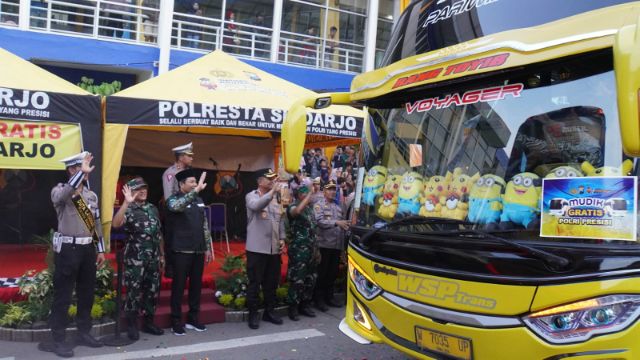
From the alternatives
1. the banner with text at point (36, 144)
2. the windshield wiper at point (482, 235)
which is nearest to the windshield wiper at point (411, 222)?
the windshield wiper at point (482, 235)

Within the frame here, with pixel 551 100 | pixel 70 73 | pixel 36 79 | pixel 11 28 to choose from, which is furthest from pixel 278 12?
pixel 551 100

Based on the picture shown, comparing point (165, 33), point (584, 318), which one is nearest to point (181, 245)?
point (584, 318)

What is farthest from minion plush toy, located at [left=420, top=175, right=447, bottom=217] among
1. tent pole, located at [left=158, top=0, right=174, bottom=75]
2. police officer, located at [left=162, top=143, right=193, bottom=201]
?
tent pole, located at [left=158, top=0, right=174, bottom=75]

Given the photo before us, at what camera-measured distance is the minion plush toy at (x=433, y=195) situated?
3547 mm

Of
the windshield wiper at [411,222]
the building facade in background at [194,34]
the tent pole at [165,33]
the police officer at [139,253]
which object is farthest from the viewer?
the tent pole at [165,33]

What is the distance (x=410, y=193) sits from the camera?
3.79 m

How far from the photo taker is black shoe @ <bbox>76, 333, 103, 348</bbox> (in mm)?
5449

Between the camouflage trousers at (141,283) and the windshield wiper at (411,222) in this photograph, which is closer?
the windshield wiper at (411,222)

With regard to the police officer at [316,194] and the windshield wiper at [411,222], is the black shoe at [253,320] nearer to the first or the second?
the police officer at [316,194]

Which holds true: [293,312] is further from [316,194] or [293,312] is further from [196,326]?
[316,194]

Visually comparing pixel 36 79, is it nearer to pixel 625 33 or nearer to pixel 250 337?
pixel 250 337

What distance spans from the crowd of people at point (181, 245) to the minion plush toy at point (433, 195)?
8.77 feet

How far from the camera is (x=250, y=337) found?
238 inches

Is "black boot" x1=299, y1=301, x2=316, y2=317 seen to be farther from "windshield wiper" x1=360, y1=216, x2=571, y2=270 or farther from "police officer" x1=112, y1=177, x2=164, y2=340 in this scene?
"windshield wiper" x1=360, y1=216, x2=571, y2=270
